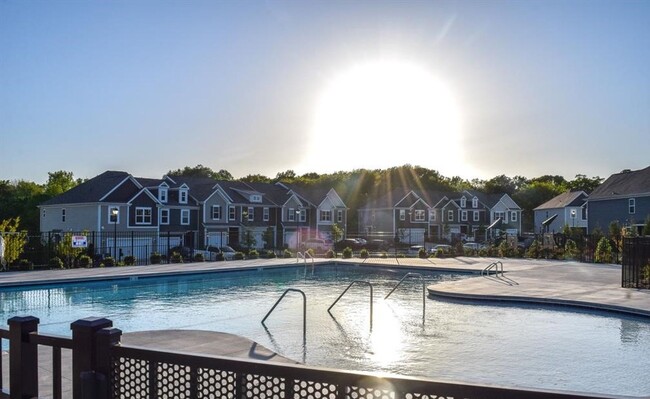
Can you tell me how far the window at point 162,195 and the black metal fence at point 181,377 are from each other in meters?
41.6

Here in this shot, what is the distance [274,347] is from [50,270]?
699 inches

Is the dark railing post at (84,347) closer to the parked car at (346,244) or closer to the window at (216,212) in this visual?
the parked car at (346,244)

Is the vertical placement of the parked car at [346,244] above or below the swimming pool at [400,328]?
below

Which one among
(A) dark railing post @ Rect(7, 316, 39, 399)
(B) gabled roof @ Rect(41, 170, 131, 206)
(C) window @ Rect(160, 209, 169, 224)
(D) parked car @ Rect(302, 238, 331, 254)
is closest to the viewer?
(A) dark railing post @ Rect(7, 316, 39, 399)

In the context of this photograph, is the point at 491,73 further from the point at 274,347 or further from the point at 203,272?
the point at 203,272

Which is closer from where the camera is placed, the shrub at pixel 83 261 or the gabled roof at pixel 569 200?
the shrub at pixel 83 261

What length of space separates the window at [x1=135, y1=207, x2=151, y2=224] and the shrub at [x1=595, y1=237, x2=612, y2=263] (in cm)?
3110

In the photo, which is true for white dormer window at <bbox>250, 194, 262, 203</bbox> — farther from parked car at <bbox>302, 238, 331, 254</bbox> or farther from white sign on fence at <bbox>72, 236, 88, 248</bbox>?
white sign on fence at <bbox>72, 236, 88, 248</bbox>

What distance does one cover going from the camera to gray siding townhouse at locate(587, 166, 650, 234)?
42406 mm

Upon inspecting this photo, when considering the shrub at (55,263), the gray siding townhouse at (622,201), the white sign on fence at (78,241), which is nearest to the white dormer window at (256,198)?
the white sign on fence at (78,241)

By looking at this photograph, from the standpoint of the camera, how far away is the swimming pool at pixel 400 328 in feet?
28.5

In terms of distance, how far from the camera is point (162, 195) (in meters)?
44.7

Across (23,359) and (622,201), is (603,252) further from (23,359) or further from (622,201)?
(23,359)

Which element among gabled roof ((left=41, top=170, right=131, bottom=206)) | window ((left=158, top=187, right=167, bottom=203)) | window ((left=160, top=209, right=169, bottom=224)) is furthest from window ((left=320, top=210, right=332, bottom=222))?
gabled roof ((left=41, top=170, right=131, bottom=206))
